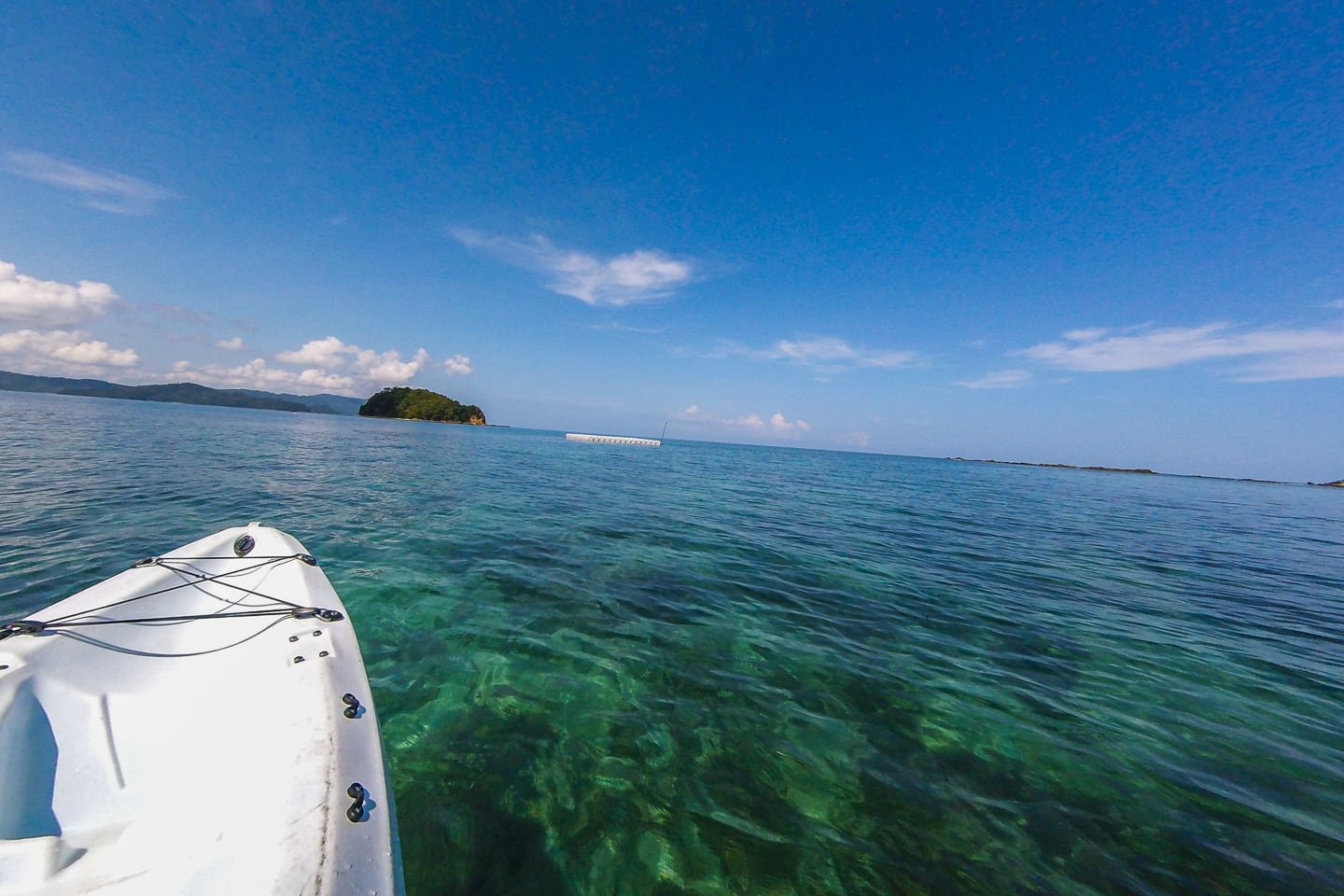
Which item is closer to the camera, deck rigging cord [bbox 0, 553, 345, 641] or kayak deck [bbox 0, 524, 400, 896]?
kayak deck [bbox 0, 524, 400, 896]

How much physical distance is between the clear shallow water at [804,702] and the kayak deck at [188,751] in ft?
4.38

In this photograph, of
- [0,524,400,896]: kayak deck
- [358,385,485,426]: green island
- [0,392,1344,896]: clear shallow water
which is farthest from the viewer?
[358,385,485,426]: green island

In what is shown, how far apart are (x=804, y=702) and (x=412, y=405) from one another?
167m

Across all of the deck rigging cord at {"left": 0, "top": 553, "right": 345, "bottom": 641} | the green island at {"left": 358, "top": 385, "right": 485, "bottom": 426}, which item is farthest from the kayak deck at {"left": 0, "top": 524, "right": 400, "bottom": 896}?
the green island at {"left": 358, "top": 385, "right": 485, "bottom": 426}

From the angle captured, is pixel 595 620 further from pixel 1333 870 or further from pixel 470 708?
pixel 1333 870

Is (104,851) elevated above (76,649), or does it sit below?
below

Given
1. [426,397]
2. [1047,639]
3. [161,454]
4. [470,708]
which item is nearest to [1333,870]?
[1047,639]

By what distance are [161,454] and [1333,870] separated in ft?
127

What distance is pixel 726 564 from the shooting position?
11.1 metres

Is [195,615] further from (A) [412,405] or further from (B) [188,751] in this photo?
(A) [412,405]

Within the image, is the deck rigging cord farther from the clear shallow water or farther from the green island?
the green island

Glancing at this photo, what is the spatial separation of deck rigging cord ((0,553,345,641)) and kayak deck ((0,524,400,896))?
0.08ft

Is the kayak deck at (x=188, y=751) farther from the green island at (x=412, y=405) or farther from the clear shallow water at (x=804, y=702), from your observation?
the green island at (x=412, y=405)

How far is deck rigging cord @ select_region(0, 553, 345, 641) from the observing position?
3.95 m
